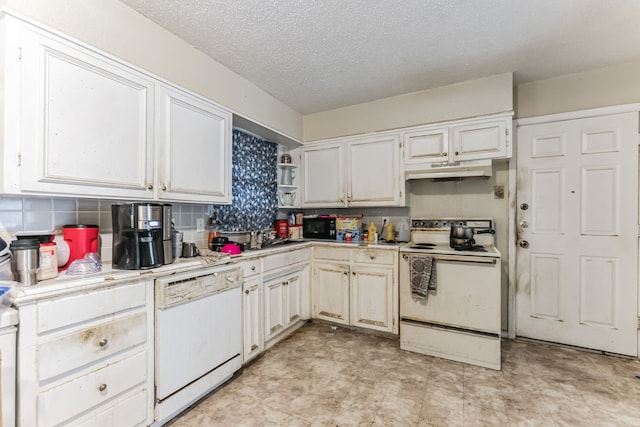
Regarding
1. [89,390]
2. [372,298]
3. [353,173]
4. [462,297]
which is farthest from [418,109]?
[89,390]

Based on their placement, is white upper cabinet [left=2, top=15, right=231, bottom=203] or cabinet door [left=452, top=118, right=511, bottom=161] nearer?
white upper cabinet [left=2, top=15, right=231, bottom=203]

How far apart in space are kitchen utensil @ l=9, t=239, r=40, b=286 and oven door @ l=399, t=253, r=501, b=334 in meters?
2.40

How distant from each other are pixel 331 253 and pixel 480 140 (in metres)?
1.81

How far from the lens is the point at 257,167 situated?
3.12 meters

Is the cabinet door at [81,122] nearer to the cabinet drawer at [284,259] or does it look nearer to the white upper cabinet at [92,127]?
the white upper cabinet at [92,127]

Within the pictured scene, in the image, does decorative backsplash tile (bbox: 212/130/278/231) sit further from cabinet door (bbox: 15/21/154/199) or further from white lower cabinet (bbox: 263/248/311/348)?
cabinet door (bbox: 15/21/154/199)

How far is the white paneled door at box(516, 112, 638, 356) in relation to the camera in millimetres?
2361

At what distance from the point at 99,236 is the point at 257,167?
166cm

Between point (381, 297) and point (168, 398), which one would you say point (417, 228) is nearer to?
point (381, 297)

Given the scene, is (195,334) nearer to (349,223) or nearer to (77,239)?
(77,239)

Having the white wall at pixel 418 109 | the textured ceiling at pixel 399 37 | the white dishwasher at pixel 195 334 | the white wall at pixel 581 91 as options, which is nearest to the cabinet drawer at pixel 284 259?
the white dishwasher at pixel 195 334

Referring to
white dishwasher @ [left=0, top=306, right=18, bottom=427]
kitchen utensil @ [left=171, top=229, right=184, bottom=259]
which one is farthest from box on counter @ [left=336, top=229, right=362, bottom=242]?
white dishwasher @ [left=0, top=306, right=18, bottom=427]

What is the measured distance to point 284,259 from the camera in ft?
8.76

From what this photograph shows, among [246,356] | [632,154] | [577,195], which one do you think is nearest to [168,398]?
[246,356]
